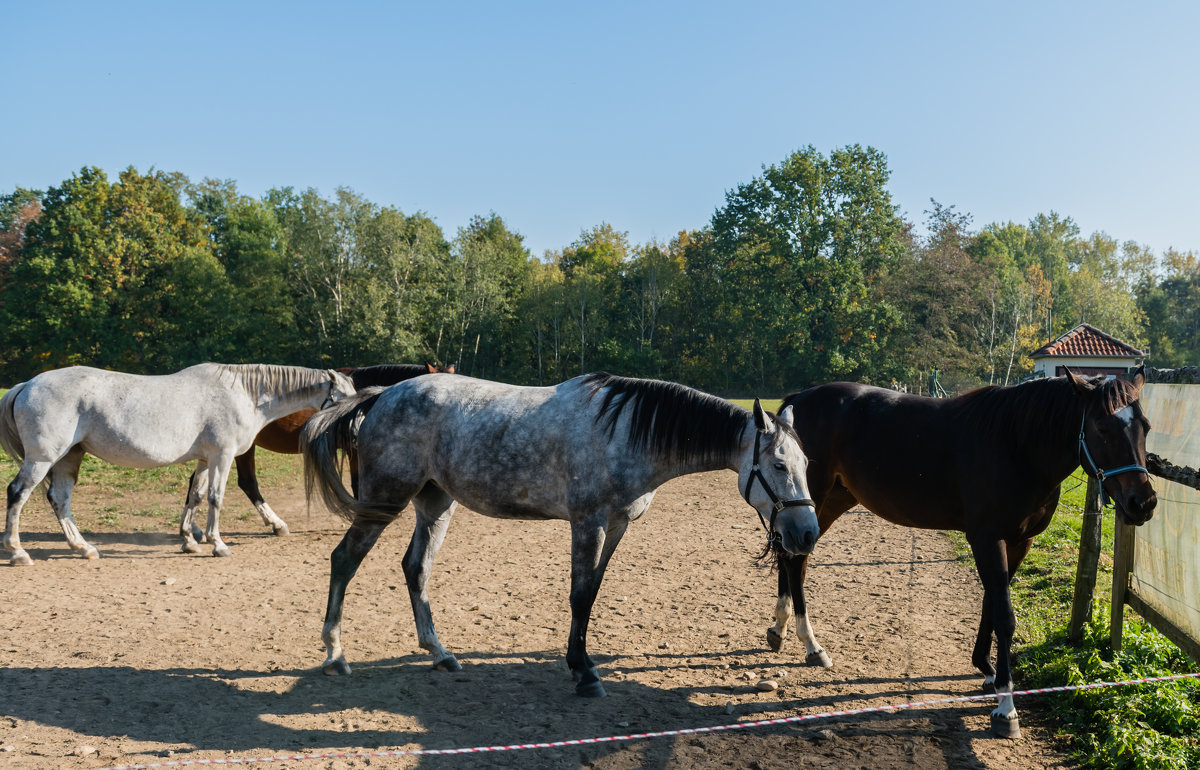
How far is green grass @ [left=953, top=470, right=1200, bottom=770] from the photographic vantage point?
136 inches

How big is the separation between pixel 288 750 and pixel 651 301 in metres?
47.8

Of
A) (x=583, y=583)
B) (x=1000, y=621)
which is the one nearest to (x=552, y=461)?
(x=583, y=583)

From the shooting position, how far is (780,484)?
4.22m

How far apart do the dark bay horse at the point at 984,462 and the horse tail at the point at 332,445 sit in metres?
3.15

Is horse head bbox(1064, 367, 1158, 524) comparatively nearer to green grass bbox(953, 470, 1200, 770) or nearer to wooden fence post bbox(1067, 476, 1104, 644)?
green grass bbox(953, 470, 1200, 770)

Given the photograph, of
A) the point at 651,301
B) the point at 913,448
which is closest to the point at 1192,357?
the point at 651,301

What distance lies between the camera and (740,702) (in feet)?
14.5

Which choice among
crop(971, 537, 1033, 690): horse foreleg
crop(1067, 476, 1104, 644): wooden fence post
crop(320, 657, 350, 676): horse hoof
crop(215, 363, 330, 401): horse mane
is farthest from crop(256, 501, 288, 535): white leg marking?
crop(1067, 476, 1104, 644): wooden fence post

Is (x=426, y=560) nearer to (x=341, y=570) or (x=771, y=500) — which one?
(x=341, y=570)

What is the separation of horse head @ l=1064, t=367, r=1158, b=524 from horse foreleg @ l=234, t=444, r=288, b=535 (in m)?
8.28

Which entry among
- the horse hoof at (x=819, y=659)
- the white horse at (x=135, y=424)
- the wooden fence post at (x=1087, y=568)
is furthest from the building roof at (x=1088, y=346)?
the white horse at (x=135, y=424)

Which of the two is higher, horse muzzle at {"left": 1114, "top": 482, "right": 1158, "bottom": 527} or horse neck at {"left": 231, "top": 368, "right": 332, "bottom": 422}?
horse neck at {"left": 231, "top": 368, "right": 332, "bottom": 422}

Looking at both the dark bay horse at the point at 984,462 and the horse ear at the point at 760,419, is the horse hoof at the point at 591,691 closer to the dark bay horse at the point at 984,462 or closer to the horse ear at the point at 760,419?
the dark bay horse at the point at 984,462

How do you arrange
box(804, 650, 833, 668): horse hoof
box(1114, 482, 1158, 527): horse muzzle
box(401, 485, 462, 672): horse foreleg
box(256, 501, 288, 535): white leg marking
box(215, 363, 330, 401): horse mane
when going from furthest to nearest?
1. box(256, 501, 288, 535): white leg marking
2. box(215, 363, 330, 401): horse mane
3. box(804, 650, 833, 668): horse hoof
4. box(401, 485, 462, 672): horse foreleg
5. box(1114, 482, 1158, 527): horse muzzle
